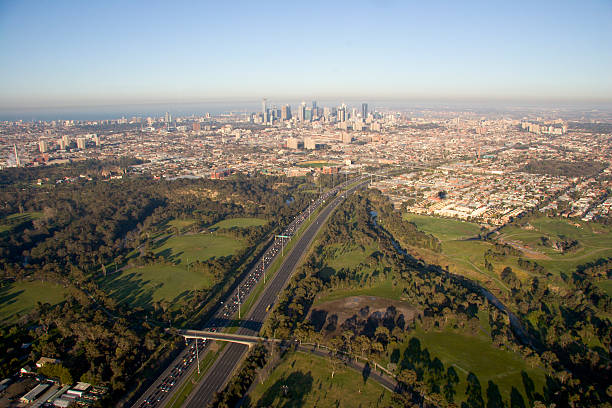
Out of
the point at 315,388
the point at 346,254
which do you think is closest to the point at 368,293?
the point at 346,254

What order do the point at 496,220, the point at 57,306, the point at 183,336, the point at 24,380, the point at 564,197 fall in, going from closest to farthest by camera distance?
1. the point at 24,380
2. the point at 183,336
3. the point at 57,306
4. the point at 496,220
5. the point at 564,197

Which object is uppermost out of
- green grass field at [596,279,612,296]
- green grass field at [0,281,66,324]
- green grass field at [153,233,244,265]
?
green grass field at [153,233,244,265]

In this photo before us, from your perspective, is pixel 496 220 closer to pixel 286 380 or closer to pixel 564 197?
pixel 564 197

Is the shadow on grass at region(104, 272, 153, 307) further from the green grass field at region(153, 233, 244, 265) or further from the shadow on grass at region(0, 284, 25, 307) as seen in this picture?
the shadow on grass at region(0, 284, 25, 307)

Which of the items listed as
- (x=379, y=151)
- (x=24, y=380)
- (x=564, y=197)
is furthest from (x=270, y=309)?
(x=379, y=151)

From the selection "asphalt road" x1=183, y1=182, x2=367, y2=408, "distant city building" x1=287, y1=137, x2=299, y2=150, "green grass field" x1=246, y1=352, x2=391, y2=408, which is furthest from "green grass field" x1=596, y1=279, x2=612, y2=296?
"distant city building" x1=287, y1=137, x2=299, y2=150

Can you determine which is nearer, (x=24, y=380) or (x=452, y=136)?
(x=24, y=380)

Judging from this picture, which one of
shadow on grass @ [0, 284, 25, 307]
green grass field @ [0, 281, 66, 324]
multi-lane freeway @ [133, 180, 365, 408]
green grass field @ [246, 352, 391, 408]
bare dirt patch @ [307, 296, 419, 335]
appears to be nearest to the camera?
green grass field @ [246, 352, 391, 408]

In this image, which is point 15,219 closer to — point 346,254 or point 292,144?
point 346,254
